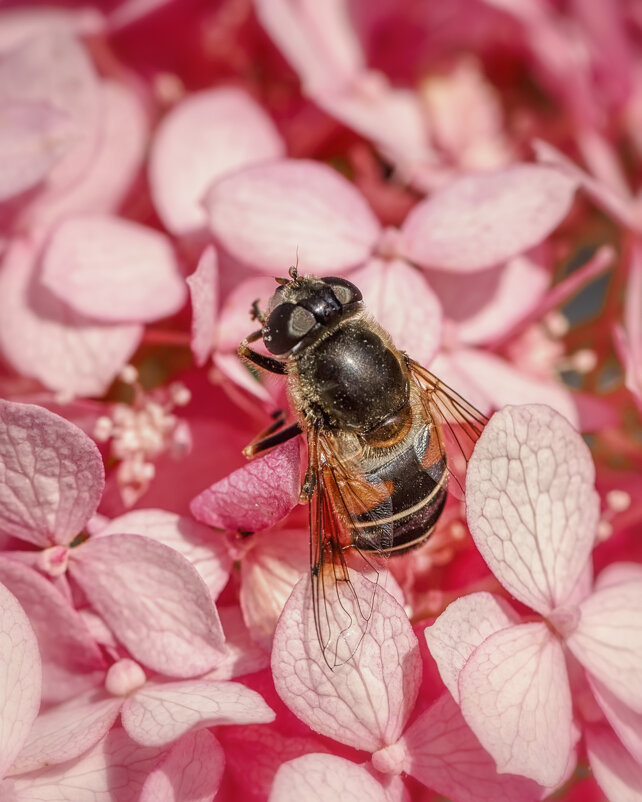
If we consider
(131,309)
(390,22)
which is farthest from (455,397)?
(390,22)

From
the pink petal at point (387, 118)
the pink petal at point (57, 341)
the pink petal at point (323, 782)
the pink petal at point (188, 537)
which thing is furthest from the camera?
the pink petal at point (387, 118)

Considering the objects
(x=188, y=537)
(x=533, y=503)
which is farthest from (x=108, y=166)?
(x=533, y=503)

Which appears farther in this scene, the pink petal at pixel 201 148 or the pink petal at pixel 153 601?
the pink petal at pixel 201 148

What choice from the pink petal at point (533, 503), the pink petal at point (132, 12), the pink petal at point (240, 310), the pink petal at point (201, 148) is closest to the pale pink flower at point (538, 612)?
the pink petal at point (533, 503)

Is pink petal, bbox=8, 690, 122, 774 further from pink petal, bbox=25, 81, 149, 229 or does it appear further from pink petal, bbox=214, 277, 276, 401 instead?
pink petal, bbox=25, 81, 149, 229

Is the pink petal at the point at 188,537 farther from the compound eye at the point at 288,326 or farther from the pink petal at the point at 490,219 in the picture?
the pink petal at the point at 490,219

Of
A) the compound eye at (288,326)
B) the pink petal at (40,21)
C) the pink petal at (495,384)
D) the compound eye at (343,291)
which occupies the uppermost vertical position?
the pink petal at (40,21)

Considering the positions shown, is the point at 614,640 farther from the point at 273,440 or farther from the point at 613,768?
the point at 273,440
